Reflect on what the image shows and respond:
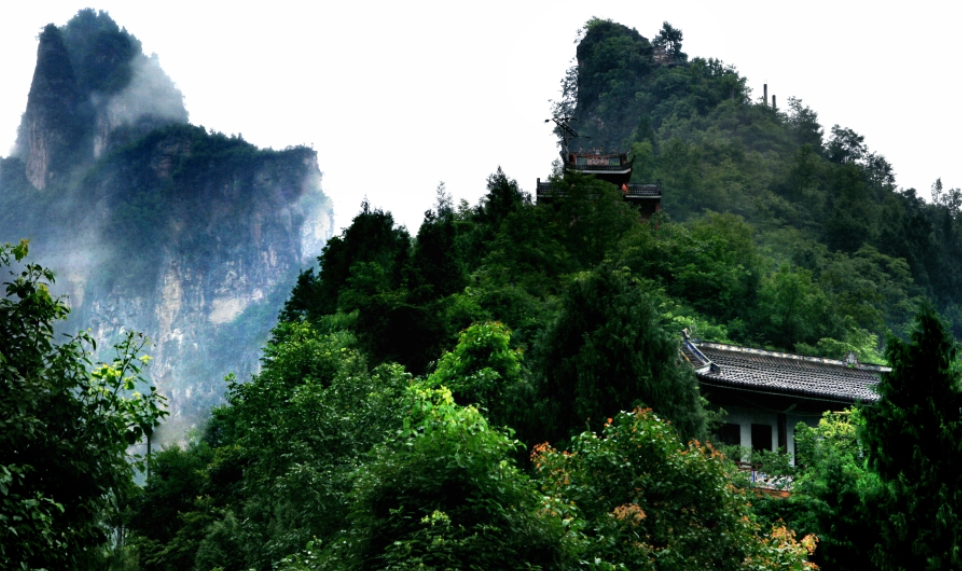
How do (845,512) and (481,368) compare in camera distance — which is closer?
(845,512)

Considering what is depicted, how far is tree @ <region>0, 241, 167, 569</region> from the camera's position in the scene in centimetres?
1000

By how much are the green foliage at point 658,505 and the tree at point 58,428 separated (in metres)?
5.33

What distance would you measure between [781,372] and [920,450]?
47.8 ft

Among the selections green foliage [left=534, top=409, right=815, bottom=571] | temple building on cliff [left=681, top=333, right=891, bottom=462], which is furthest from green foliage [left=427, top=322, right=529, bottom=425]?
green foliage [left=534, top=409, right=815, bottom=571]

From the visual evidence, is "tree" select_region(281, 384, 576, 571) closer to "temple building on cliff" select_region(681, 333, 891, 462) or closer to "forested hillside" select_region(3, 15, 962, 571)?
"forested hillside" select_region(3, 15, 962, 571)

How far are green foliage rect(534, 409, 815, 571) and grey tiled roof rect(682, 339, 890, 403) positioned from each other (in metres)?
12.5

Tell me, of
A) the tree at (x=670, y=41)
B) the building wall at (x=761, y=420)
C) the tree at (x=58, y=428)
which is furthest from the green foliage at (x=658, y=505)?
the tree at (x=670, y=41)

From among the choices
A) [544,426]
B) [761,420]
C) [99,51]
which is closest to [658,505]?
[544,426]

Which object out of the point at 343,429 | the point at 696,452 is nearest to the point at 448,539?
the point at 696,452

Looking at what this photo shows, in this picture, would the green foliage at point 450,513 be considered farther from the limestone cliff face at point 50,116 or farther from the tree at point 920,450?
the limestone cliff face at point 50,116

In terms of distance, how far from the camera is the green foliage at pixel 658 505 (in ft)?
45.4

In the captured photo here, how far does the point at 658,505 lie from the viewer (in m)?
14.4

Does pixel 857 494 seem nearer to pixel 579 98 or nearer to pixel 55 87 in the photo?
pixel 579 98

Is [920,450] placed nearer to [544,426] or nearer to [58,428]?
[544,426]
